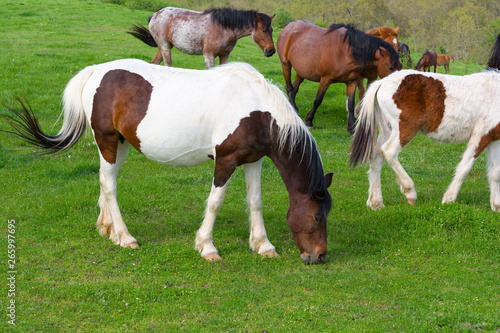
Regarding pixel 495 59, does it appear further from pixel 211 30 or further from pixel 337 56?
pixel 211 30

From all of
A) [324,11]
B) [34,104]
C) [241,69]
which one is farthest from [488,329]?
[324,11]

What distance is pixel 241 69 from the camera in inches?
231

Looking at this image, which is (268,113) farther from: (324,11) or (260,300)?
(324,11)

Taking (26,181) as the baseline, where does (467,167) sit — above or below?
above

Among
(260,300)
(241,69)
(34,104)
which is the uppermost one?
(241,69)

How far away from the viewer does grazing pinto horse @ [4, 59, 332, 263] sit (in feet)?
18.0

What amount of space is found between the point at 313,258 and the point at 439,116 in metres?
2.89

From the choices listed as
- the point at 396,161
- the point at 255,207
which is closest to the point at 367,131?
the point at 396,161

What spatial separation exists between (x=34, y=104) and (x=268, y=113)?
8.67 m

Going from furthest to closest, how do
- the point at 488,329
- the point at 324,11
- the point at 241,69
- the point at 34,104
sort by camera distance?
the point at 324,11
the point at 34,104
the point at 241,69
the point at 488,329

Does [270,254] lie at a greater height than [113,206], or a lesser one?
lesser

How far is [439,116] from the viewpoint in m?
6.89

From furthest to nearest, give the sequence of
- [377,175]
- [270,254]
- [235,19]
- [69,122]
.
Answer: [235,19] → [377,175] → [69,122] → [270,254]

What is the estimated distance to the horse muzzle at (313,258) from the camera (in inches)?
217
